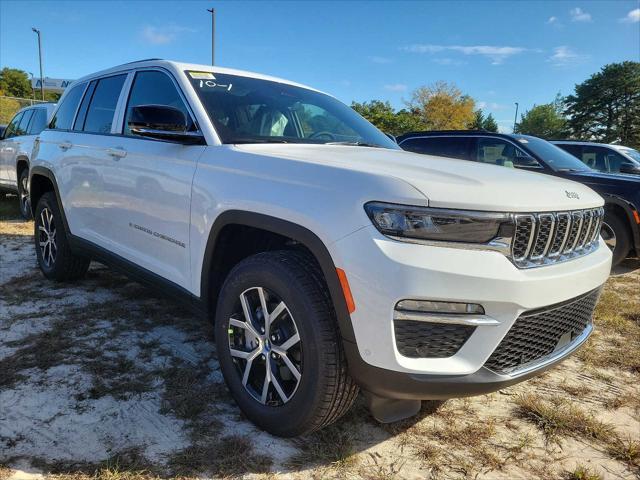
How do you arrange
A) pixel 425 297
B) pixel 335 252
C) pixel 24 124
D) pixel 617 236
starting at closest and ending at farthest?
pixel 425 297, pixel 335 252, pixel 617 236, pixel 24 124

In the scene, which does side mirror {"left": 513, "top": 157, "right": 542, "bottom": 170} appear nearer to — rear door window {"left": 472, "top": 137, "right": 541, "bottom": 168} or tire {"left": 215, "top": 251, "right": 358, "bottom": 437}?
rear door window {"left": 472, "top": 137, "right": 541, "bottom": 168}

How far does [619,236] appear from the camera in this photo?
6.02m

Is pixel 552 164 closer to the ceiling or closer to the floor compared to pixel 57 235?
Result: closer to the ceiling

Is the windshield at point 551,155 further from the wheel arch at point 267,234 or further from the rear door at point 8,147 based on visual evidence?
the rear door at point 8,147

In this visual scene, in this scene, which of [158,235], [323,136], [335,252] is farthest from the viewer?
[323,136]

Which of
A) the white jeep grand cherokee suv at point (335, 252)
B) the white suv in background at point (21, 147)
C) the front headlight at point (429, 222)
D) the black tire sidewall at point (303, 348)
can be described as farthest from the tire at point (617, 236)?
the white suv in background at point (21, 147)

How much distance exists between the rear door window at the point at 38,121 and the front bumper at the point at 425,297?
306 inches

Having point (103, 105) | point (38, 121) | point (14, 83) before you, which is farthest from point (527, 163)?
point (14, 83)

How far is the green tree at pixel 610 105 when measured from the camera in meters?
58.2

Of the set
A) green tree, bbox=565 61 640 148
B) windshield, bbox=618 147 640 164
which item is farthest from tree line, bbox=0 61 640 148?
windshield, bbox=618 147 640 164

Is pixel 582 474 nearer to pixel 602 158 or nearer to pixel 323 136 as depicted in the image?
pixel 323 136

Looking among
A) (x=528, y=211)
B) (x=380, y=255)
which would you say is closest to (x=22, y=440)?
(x=380, y=255)

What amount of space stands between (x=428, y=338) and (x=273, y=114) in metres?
1.84

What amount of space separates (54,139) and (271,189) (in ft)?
10.3
